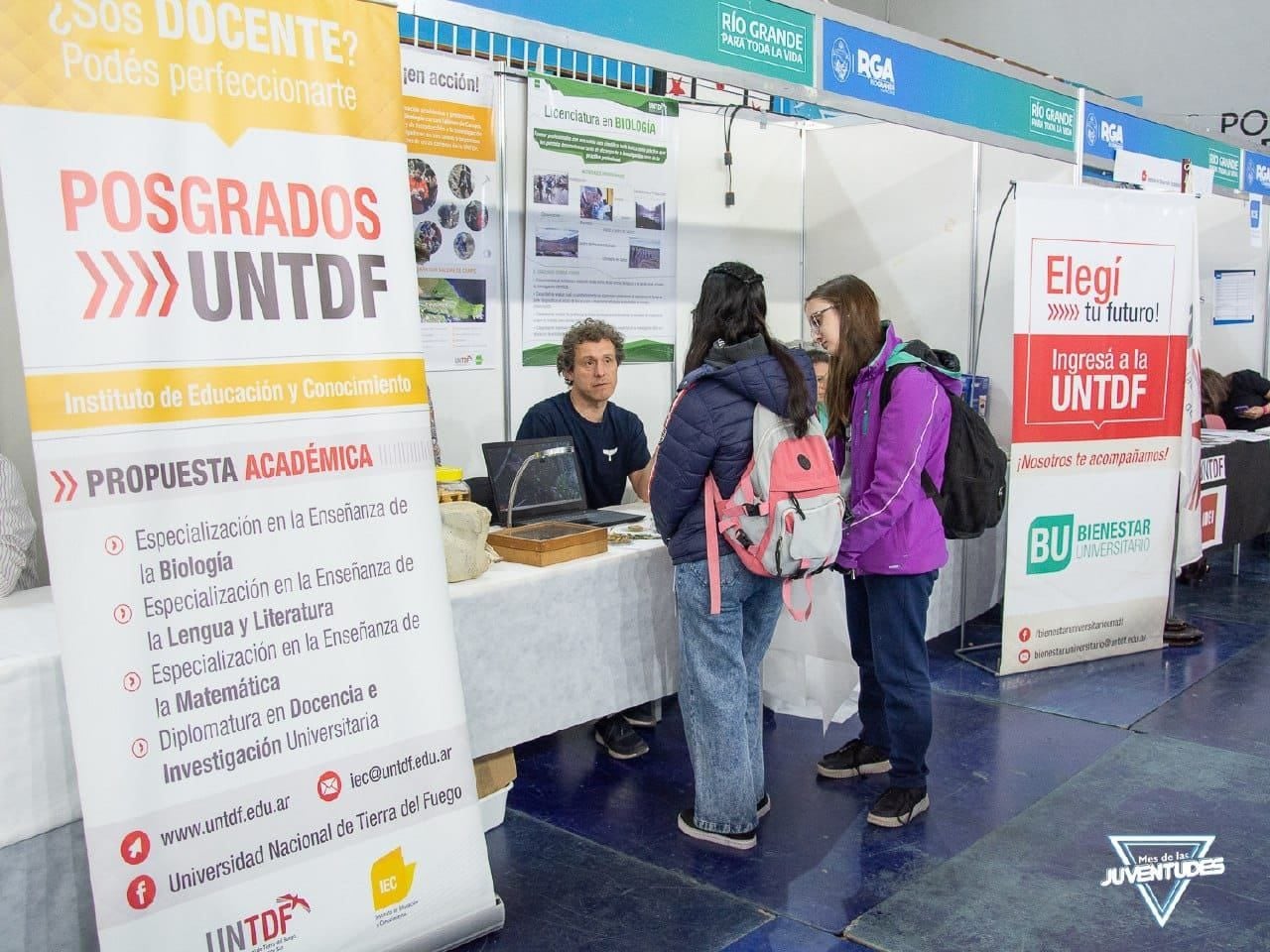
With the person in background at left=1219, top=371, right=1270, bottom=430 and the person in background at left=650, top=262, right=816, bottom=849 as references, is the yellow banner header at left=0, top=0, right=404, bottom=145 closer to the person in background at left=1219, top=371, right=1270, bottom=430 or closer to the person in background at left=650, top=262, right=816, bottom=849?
the person in background at left=650, top=262, right=816, bottom=849

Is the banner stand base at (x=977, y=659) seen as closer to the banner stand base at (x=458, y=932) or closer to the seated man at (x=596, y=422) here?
the seated man at (x=596, y=422)

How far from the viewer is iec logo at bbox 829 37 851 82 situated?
11.2ft

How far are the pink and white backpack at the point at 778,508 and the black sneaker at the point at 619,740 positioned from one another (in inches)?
37.5

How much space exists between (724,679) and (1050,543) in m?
1.99

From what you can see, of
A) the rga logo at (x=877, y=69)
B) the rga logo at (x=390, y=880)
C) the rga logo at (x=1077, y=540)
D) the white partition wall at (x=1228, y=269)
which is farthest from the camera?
the white partition wall at (x=1228, y=269)

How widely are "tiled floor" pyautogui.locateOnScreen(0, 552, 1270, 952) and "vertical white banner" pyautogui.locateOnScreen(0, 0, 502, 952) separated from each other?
1.22 feet

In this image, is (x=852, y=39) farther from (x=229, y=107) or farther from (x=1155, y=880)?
(x=1155, y=880)

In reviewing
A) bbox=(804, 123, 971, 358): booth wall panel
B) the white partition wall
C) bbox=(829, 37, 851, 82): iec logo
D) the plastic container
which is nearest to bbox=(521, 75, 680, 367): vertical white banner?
bbox=(804, 123, 971, 358): booth wall panel

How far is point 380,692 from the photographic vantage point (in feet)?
6.79

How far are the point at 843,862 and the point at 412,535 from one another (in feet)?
4.60

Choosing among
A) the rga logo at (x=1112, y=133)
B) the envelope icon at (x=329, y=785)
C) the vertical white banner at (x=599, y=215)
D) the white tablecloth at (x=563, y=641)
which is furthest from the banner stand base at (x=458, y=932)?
the rga logo at (x=1112, y=133)

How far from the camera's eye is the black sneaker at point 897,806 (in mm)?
2869

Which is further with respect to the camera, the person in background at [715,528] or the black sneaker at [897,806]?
the black sneaker at [897,806]

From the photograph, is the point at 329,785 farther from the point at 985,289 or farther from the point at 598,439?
the point at 985,289
